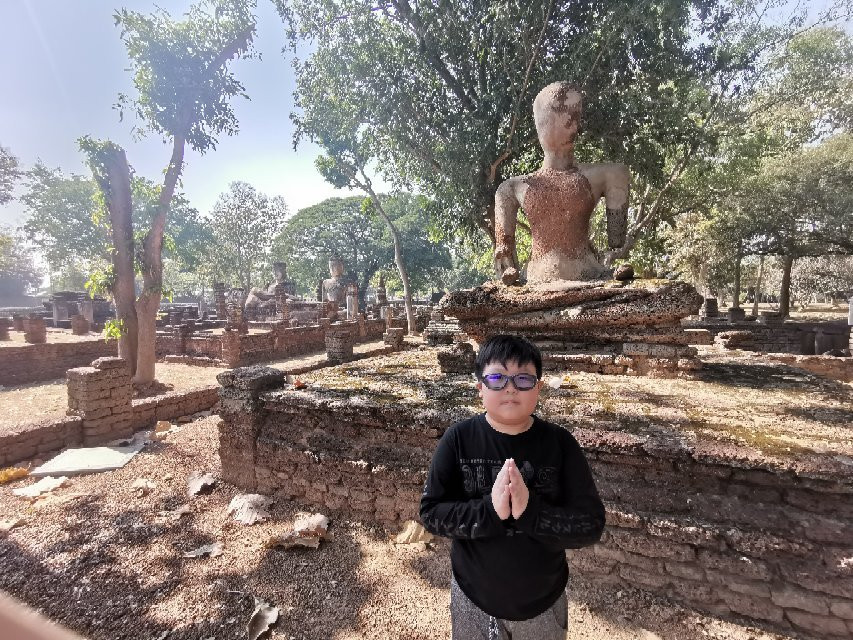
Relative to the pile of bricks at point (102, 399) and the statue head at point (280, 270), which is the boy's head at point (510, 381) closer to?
the pile of bricks at point (102, 399)

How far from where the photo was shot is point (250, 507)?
3.78m

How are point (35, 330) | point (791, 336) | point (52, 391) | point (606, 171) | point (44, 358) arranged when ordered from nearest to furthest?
1. point (606, 171)
2. point (52, 391)
3. point (44, 358)
4. point (791, 336)
5. point (35, 330)

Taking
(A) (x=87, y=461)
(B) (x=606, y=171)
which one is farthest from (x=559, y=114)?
(A) (x=87, y=461)

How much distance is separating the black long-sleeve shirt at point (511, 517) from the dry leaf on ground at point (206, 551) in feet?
8.18

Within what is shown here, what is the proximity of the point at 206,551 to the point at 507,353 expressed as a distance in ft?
10.2

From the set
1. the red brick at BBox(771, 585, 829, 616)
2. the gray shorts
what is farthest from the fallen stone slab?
the red brick at BBox(771, 585, 829, 616)

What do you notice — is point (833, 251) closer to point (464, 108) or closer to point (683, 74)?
point (683, 74)

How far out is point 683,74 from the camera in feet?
24.7

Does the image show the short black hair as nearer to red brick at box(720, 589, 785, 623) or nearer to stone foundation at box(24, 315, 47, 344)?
red brick at box(720, 589, 785, 623)

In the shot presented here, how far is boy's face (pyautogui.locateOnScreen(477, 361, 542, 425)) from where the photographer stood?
1524 mm

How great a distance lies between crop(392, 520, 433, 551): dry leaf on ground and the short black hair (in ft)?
6.97

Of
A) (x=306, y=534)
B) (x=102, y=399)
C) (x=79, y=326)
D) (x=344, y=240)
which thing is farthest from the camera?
(x=344, y=240)

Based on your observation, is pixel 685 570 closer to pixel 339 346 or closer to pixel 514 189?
pixel 514 189

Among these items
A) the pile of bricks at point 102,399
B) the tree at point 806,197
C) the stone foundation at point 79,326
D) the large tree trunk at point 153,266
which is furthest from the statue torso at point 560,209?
the stone foundation at point 79,326
